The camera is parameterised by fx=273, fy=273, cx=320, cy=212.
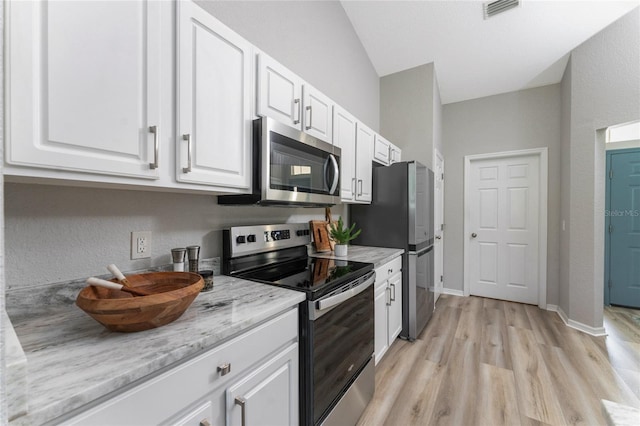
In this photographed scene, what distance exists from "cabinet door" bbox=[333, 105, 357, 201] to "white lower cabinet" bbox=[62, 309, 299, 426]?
1.32 meters

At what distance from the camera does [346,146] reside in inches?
90.3

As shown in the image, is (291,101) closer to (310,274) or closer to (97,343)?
(310,274)

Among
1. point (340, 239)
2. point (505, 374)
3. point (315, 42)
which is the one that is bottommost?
point (505, 374)

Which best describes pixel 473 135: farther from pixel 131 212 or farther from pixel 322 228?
pixel 131 212

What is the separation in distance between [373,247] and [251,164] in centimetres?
178

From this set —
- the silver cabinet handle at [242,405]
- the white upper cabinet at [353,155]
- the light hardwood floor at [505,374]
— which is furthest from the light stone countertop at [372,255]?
the silver cabinet handle at [242,405]

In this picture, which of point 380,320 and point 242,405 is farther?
point 380,320

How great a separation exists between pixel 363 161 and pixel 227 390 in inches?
84.2

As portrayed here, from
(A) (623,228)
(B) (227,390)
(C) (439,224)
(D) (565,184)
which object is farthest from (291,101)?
(A) (623,228)

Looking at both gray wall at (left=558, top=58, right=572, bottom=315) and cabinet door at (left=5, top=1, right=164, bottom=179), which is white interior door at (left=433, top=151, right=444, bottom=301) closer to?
gray wall at (left=558, top=58, right=572, bottom=315)

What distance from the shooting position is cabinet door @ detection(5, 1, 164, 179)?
704 mm

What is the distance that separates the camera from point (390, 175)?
2.72 meters

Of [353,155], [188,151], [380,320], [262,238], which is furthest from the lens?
[353,155]

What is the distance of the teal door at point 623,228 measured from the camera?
343 cm
